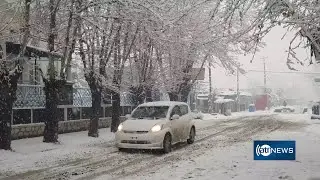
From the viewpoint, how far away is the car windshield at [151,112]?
15.9 m

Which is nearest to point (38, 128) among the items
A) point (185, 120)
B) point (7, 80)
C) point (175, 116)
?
point (7, 80)

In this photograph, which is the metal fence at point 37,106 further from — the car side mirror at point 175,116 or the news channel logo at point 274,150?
the news channel logo at point 274,150

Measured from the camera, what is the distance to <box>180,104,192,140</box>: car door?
17.1 metres

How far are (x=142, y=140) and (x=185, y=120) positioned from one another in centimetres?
343

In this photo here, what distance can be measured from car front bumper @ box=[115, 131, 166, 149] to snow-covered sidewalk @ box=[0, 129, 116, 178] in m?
1.35

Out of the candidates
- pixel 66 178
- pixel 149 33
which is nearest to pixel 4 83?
pixel 66 178

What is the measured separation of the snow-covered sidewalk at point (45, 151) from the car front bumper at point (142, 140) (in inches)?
53.2

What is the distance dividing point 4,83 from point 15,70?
561mm

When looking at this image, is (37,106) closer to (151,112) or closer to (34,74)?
(34,74)

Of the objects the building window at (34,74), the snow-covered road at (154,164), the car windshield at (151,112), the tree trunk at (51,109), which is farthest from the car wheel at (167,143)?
the building window at (34,74)

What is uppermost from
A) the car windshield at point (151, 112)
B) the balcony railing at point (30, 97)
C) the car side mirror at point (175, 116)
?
the balcony railing at point (30, 97)

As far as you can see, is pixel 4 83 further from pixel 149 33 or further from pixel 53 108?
pixel 149 33

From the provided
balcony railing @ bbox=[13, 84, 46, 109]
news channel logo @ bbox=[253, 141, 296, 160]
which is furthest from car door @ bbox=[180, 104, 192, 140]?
balcony railing @ bbox=[13, 84, 46, 109]

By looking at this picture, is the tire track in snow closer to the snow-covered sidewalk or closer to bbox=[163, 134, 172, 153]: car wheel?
bbox=[163, 134, 172, 153]: car wheel
